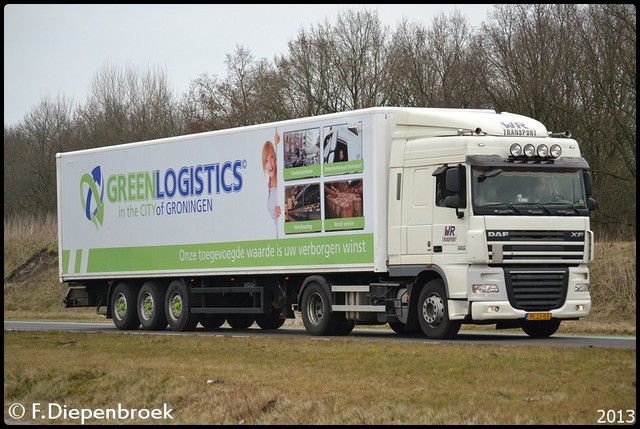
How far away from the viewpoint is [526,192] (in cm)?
2242

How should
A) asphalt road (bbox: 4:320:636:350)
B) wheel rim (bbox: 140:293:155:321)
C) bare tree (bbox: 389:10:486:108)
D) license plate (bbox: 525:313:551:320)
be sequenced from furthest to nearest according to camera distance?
bare tree (bbox: 389:10:486:108) < wheel rim (bbox: 140:293:155:321) < license plate (bbox: 525:313:551:320) < asphalt road (bbox: 4:320:636:350)

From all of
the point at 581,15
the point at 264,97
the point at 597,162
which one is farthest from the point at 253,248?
the point at 264,97

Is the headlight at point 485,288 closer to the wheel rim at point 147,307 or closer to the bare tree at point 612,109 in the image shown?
the wheel rim at point 147,307

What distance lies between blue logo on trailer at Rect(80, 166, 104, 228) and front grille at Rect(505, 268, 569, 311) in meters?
12.0

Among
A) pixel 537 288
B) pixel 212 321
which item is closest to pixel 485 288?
pixel 537 288

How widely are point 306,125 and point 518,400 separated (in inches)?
470

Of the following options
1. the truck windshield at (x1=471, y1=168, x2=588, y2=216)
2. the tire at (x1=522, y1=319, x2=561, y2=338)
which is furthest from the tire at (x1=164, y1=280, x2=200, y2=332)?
the truck windshield at (x1=471, y1=168, x2=588, y2=216)

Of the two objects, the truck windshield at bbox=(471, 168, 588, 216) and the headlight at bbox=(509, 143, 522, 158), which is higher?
the headlight at bbox=(509, 143, 522, 158)

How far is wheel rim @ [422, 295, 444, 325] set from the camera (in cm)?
2277

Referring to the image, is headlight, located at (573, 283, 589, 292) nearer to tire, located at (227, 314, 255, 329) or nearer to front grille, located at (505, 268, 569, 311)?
front grille, located at (505, 268, 569, 311)

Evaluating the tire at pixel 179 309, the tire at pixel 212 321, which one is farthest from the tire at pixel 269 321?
the tire at pixel 179 309

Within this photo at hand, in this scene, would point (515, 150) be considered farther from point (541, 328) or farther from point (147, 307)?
point (147, 307)

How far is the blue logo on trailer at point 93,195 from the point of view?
102 feet

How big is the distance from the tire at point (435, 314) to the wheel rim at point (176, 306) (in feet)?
23.9
